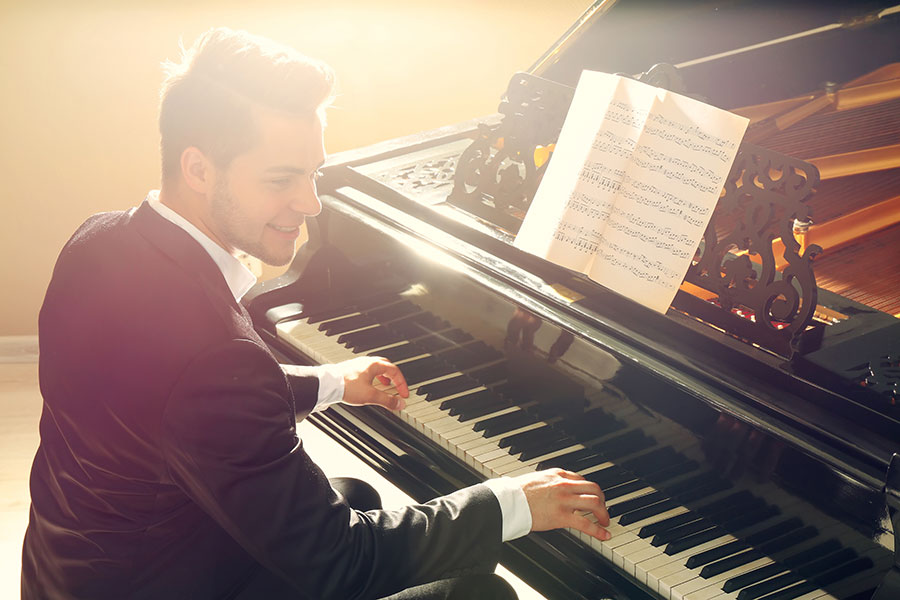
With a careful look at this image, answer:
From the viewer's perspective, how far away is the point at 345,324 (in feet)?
8.71

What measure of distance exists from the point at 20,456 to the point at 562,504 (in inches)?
→ 114

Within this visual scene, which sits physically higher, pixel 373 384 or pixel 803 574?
pixel 803 574

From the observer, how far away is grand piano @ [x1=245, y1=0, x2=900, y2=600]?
5.51 ft

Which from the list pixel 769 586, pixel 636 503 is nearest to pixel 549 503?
pixel 636 503

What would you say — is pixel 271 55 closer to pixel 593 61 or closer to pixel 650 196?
pixel 650 196

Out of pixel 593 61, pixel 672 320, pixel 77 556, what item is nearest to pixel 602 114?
pixel 672 320

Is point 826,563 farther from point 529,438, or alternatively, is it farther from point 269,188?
point 269,188

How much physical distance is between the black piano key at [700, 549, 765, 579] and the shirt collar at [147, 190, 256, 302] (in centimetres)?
107

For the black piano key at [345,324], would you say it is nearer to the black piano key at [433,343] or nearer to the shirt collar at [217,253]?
the black piano key at [433,343]

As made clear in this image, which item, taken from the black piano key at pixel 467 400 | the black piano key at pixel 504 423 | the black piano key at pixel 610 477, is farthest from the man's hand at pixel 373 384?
the black piano key at pixel 610 477

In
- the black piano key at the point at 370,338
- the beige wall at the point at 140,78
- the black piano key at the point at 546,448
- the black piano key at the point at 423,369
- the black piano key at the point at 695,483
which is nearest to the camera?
the black piano key at the point at 695,483

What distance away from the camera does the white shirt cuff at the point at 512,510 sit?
174 centimetres

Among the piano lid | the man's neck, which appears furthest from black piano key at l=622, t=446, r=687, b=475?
the piano lid

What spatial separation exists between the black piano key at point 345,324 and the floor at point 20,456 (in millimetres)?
1094
